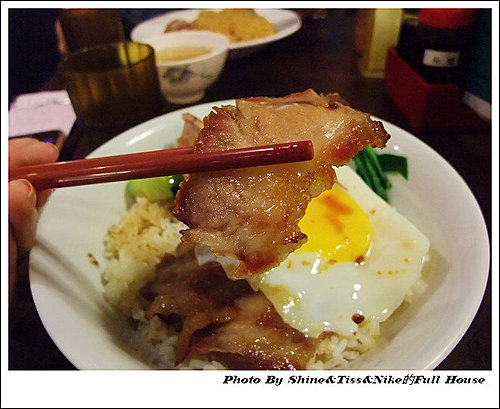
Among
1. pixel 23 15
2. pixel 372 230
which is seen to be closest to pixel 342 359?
pixel 372 230

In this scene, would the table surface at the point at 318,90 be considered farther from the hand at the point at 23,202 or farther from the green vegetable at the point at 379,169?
the green vegetable at the point at 379,169

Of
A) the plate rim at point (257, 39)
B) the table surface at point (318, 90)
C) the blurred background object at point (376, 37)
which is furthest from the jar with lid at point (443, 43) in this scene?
the plate rim at point (257, 39)

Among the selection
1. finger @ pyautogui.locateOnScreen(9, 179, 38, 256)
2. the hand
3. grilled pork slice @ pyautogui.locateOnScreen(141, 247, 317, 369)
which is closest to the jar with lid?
grilled pork slice @ pyautogui.locateOnScreen(141, 247, 317, 369)

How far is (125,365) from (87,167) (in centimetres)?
51

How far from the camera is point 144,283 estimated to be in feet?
4.67

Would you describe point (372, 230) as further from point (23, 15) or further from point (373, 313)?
point (23, 15)

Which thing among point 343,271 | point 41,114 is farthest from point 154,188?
point 41,114

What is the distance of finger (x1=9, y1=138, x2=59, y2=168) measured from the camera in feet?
4.57

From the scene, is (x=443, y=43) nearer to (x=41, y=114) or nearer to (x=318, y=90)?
(x=318, y=90)

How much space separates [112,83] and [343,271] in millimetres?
1470

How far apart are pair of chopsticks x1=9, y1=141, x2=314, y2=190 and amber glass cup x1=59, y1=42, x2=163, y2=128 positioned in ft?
3.64

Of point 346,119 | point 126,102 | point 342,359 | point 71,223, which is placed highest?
point 346,119

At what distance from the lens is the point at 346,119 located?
2.90 ft

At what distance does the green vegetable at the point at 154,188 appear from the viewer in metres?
1.66
